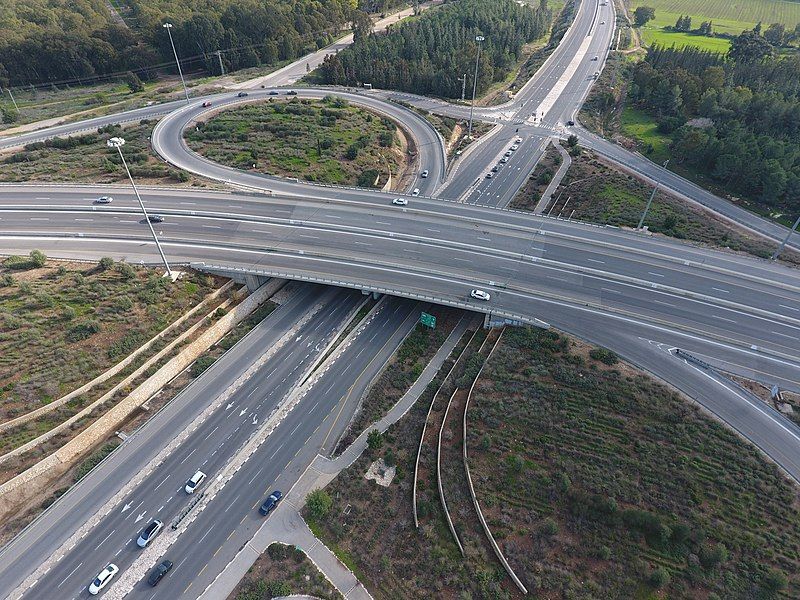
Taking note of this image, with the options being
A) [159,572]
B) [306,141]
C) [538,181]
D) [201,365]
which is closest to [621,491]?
[159,572]

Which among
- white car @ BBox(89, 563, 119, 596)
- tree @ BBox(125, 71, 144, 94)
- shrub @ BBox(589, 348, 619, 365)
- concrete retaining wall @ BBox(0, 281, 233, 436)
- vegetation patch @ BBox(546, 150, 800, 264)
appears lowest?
white car @ BBox(89, 563, 119, 596)

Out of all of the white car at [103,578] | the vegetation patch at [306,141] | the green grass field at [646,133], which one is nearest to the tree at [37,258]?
the vegetation patch at [306,141]

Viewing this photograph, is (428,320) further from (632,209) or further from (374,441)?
(632,209)

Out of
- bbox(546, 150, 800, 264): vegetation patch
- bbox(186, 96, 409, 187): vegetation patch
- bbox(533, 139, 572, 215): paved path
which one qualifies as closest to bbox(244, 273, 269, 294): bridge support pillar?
bbox(186, 96, 409, 187): vegetation patch

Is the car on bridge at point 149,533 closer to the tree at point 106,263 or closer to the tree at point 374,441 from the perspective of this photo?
the tree at point 374,441

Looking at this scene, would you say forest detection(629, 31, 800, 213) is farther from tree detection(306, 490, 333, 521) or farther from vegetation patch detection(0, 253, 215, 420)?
vegetation patch detection(0, 253, 215, 420)

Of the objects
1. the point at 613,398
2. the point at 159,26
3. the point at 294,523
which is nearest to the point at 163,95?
the point at 159,26
